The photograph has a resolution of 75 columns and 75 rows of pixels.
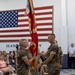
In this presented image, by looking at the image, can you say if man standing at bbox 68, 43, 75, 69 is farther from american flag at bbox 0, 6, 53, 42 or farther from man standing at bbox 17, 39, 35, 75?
man standing at bbox 17, 39, 35, 75

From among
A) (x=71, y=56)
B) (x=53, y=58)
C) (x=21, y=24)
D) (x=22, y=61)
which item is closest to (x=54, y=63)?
(x=53, y=58)

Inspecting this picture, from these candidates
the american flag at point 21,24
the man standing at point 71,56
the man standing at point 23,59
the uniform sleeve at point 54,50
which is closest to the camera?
the man standing at point 23,59

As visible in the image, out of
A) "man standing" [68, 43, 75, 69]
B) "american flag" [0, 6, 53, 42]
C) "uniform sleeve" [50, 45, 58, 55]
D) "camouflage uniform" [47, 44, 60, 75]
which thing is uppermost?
"american flag" [0, 6, 53, 42]

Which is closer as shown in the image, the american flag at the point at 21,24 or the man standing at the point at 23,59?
the man standing at the point at 23,59

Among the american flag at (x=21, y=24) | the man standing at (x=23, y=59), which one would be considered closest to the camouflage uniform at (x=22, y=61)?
the man standing at (x=23, y=59)

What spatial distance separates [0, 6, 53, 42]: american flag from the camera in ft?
48.7

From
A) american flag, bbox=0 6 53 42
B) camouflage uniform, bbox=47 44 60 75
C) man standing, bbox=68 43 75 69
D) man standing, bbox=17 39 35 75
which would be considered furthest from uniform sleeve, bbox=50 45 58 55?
american flag, bbox=0 6 53 42

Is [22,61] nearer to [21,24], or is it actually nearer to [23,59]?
[23,59]

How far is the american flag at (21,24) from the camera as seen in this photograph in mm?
14844

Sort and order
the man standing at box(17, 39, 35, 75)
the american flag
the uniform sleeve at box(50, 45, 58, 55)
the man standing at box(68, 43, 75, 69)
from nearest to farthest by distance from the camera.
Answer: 1. the man standing at box(17, 39, 35, 75)
2. the uniform sleeve at box(50, 45, 58, 55)
3. the man standing at box(68, 43, 75, 69)
4. the american flag

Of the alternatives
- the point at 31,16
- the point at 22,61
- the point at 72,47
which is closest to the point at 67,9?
the point at 72,47

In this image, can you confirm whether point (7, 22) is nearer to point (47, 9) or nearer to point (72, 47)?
point (47, 9)

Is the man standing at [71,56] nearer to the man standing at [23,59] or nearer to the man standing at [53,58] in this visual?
the man standing at [53,58]

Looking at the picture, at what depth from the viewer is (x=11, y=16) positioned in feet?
52.0
